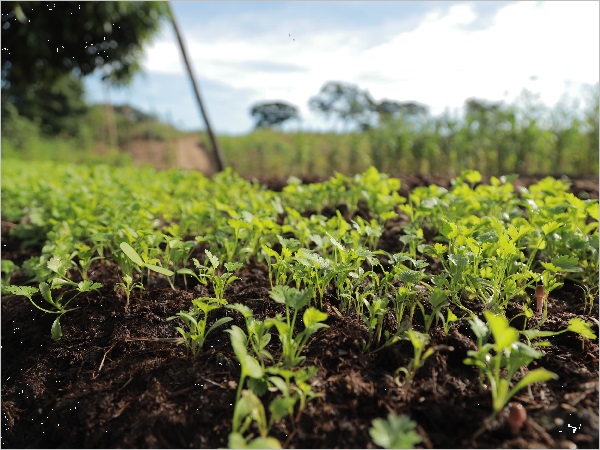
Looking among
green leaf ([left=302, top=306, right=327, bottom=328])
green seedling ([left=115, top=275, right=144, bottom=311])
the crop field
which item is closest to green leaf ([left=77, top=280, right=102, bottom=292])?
the crop field

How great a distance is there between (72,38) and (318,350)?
38.5 ft

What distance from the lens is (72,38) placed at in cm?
1086

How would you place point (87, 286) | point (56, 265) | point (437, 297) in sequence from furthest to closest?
1. point (56, 265)
2. point (87, 286)
3. point (437, 297)

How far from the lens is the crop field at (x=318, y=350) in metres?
1.34

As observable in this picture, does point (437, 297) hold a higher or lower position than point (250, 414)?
higher

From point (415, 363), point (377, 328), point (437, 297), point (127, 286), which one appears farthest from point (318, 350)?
point (127, 286)

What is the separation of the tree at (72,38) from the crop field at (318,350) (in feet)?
28.4

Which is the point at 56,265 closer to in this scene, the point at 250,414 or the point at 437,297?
the point at 250,414

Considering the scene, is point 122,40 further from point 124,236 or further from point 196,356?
point 196,356

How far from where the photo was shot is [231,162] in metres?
13.2

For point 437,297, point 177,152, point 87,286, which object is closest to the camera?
point 437,297

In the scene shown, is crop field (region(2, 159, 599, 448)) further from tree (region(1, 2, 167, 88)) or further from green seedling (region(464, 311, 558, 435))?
tree (region(1, 2, 167, 88))

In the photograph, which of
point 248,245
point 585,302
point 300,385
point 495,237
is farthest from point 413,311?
point 248,245

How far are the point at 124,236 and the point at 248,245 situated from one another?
0.63 metres
